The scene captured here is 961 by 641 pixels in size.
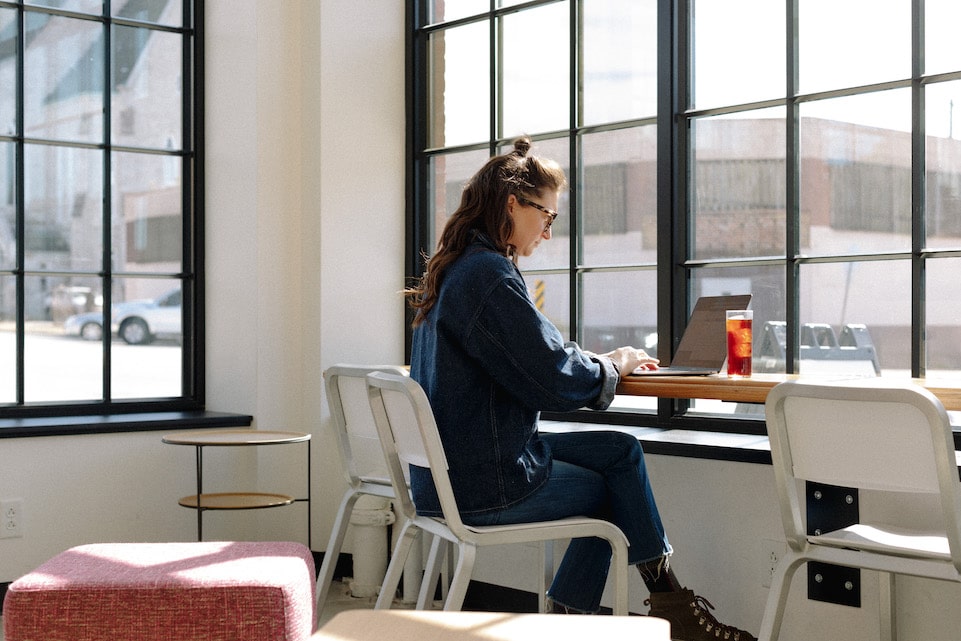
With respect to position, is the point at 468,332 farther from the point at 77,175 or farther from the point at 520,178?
the point at 77,175

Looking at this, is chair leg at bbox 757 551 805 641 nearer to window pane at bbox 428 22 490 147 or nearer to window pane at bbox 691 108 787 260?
window pane at bbox 691 108 787 260

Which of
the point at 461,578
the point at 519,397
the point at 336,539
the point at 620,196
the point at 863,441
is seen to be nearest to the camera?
the point at 863,441

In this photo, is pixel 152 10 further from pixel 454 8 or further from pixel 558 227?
pixel 558 227

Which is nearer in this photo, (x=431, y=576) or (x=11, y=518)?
(x=431, y=576)

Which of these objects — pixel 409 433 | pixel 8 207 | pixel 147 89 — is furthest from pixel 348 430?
pixel 147 89

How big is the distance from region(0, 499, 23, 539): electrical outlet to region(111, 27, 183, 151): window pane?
53.4 inches

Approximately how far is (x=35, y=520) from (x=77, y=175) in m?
1.24

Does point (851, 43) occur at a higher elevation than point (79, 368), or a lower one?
higher

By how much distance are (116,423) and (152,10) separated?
5.16 feet

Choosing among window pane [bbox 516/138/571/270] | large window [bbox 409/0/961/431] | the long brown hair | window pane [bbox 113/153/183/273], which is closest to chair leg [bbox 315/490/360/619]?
the long brown hair

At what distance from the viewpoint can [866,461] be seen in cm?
194

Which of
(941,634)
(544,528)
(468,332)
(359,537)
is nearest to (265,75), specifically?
(359,537)

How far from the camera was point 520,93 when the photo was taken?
149 inches

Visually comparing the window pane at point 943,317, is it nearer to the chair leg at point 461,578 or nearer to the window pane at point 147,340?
the chair leg at point 461,578
